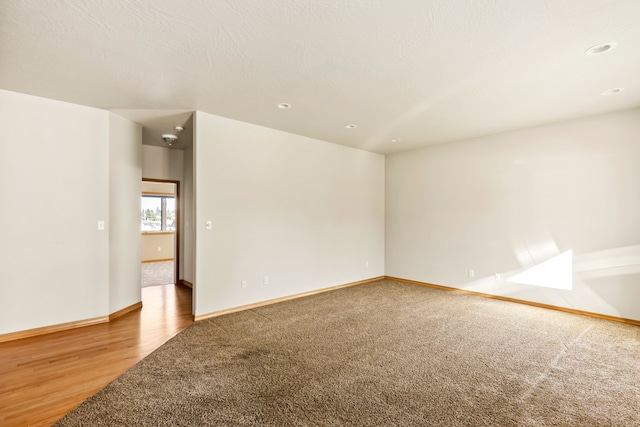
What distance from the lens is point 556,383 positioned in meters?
2.40

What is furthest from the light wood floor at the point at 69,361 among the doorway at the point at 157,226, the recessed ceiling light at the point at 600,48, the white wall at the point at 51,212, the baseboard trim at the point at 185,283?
the recessed ceiling light at the point at 600,48

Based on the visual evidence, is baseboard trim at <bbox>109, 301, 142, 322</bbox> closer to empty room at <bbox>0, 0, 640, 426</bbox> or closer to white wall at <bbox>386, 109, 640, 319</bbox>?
empty room at <bbox>0, 0, 640, 426</bbox>

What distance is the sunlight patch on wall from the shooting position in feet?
13.8

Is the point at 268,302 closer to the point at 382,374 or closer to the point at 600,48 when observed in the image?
the point at 382,374

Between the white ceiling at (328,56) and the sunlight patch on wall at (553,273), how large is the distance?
1984 mm

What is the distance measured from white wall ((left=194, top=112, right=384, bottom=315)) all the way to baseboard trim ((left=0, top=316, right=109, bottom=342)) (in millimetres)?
1189

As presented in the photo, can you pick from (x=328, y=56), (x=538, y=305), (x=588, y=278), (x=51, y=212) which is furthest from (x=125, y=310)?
(x=588, y=278)

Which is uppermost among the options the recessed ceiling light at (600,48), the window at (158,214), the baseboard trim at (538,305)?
the recessed ceiling light at (600,48)

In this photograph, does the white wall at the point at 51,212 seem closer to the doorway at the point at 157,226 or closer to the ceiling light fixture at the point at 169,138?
the ceiling light fixture at the point at 169,138

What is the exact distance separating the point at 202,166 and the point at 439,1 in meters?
3.12

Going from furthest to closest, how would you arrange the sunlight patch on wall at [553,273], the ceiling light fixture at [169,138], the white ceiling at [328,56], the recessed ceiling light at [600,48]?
1. the ceiling light fixture at [169,138]
2. the sunlight patch on wall at [553,273]
3. the recessed ceiling light at [600,48]
4. the white ceiling at [328,56]

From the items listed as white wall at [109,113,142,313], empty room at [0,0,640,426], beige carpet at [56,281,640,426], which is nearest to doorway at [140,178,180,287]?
empty room at [0,0,640,426]

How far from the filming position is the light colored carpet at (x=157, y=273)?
6.05 metres

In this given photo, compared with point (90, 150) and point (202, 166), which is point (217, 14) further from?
point (90, 150)
